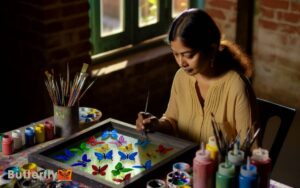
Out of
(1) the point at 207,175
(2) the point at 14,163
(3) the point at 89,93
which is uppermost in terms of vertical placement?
(1) the point at 207,175

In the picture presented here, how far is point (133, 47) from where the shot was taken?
15.4 feet

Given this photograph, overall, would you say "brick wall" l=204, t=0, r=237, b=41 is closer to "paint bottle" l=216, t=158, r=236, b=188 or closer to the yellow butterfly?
the yellow butterfly

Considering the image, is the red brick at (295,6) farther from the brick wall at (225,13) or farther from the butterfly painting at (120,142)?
the butterfly painting at (120,142)

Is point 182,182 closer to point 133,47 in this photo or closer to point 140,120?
point 140,120

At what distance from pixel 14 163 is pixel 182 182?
0.72 m

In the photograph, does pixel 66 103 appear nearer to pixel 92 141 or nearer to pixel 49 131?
pixel 49 131

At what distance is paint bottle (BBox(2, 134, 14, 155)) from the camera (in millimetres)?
2516

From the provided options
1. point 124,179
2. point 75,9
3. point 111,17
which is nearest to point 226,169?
point 124,179

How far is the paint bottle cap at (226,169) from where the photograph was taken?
193cm

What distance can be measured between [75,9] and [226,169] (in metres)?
2.25

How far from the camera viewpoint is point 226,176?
1925 millimetres

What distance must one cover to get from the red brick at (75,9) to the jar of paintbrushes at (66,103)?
1.25 metres

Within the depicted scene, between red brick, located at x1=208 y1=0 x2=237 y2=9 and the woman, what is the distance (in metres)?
2.16

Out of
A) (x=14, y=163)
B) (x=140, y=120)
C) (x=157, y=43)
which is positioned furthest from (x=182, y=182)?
(x=157, y=43)
